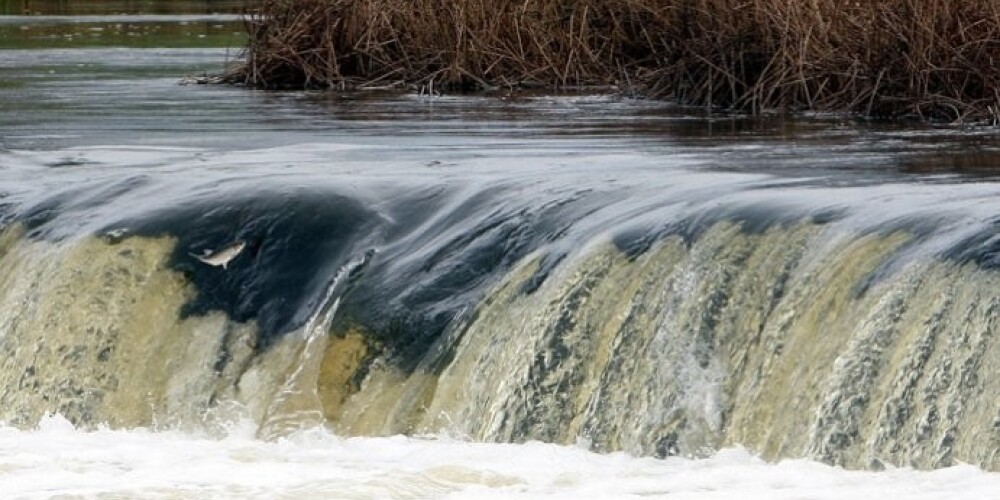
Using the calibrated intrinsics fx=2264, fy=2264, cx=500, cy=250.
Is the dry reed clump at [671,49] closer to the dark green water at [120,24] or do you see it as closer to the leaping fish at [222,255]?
the leaping fish at [222,255]

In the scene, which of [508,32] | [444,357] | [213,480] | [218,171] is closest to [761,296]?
[444,357]

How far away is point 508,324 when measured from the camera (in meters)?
8.75

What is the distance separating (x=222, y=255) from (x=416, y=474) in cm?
268

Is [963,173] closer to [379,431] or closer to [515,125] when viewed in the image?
[379,431]

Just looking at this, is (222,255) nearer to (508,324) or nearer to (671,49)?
(508,324)

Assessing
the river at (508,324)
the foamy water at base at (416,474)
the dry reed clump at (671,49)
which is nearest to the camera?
the foamy water at base at (416,474)

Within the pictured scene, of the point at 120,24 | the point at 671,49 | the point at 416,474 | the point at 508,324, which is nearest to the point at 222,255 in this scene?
the point at 508,324

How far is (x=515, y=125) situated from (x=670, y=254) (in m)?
6.11

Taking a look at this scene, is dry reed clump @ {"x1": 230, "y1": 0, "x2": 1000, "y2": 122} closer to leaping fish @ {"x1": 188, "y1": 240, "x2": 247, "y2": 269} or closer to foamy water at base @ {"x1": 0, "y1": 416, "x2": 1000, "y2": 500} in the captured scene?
leaping fish @ {"x1": 188, "y1": 240, "x2": 247, "y2": 269}

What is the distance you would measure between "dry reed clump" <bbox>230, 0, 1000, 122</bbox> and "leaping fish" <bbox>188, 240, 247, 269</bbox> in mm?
5419

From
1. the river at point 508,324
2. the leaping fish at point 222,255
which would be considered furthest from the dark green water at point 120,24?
the leaping fish at point 222,255

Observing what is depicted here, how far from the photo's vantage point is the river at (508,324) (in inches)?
296

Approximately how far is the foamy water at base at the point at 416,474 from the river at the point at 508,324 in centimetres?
2

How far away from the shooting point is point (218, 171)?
39.0 feet
